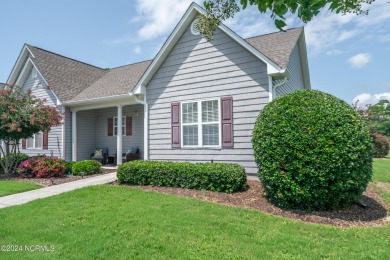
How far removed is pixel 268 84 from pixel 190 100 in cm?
279

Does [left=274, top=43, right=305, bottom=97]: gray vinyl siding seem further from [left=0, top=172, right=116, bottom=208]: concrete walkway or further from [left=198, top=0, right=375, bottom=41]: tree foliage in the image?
[left=0, top=172, right=116, bottom=208]: concrete walkway

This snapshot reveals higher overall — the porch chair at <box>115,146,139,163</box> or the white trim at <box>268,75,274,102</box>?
the white trim at <box>268,75,274,102</box>

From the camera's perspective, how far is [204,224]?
Answer: 4.54 metres

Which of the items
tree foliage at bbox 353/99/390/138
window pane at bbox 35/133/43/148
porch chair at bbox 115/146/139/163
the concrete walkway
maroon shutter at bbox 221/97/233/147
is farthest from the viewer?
tree foliage at bbox 353/99/390/138

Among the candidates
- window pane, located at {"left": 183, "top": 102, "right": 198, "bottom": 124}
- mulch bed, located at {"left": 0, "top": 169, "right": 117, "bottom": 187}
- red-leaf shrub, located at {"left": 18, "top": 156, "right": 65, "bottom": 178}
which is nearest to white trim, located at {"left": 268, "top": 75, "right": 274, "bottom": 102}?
window pane, located at {"left": 183, "top": 102, "right": 198, "bottom": 124}

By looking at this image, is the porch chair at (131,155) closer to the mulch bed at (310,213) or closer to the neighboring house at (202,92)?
the neighboring house at (202,92)

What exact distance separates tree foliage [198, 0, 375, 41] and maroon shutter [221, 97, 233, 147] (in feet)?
9.23

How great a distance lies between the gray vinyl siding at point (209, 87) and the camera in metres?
8.09

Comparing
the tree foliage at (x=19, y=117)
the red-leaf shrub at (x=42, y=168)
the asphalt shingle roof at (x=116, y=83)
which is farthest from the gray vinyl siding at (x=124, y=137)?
the red-leaf shrub at (x=42, y=168)

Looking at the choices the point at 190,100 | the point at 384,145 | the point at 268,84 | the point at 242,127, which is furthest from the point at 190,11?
the point at 384,145

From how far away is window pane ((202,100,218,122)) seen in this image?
872 centimetres

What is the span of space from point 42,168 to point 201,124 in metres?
6.63

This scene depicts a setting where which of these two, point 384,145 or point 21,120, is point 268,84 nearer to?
point 21,120

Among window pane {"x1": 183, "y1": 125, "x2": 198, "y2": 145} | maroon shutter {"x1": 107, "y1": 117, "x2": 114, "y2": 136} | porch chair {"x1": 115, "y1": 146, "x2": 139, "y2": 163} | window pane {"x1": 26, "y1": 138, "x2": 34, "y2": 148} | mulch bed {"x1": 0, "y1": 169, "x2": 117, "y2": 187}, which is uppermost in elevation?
maroon shutter {"x1": 107, "y1": 117, "x2": 114, "y2": 136}
